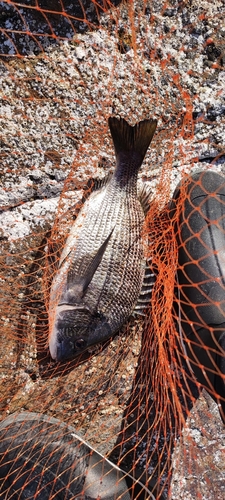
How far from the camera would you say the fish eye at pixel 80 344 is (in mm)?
2336

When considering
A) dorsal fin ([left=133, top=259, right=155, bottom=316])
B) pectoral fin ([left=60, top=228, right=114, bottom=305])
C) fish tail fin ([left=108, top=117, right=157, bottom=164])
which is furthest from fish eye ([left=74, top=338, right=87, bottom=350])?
fish tail fin ([left=108, top=117, right=157, bottom=164])

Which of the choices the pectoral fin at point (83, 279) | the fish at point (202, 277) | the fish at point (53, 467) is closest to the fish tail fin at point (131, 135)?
the fish at point (202, 277)

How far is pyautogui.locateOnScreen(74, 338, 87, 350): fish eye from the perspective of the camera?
7.66 feet

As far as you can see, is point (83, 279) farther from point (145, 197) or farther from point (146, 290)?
point (145, 197)

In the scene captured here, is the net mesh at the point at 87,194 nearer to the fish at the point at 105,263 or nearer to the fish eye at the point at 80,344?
the fish at the point at 105,263

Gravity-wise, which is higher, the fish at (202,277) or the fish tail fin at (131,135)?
the fish tail fin at (131,135)

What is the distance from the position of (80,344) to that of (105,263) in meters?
0.41

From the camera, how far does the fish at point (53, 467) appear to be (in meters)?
2.34

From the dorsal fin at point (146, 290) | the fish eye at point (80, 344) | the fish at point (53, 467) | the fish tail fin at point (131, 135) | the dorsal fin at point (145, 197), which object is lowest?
the fish at point (53, 467)

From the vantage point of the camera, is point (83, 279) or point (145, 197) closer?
point (83, 279)

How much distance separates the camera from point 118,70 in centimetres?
262

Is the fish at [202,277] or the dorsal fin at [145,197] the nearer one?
the fish at [202,277]

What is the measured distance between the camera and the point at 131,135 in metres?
2.33

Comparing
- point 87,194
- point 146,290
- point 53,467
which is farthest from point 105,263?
point 53,467
